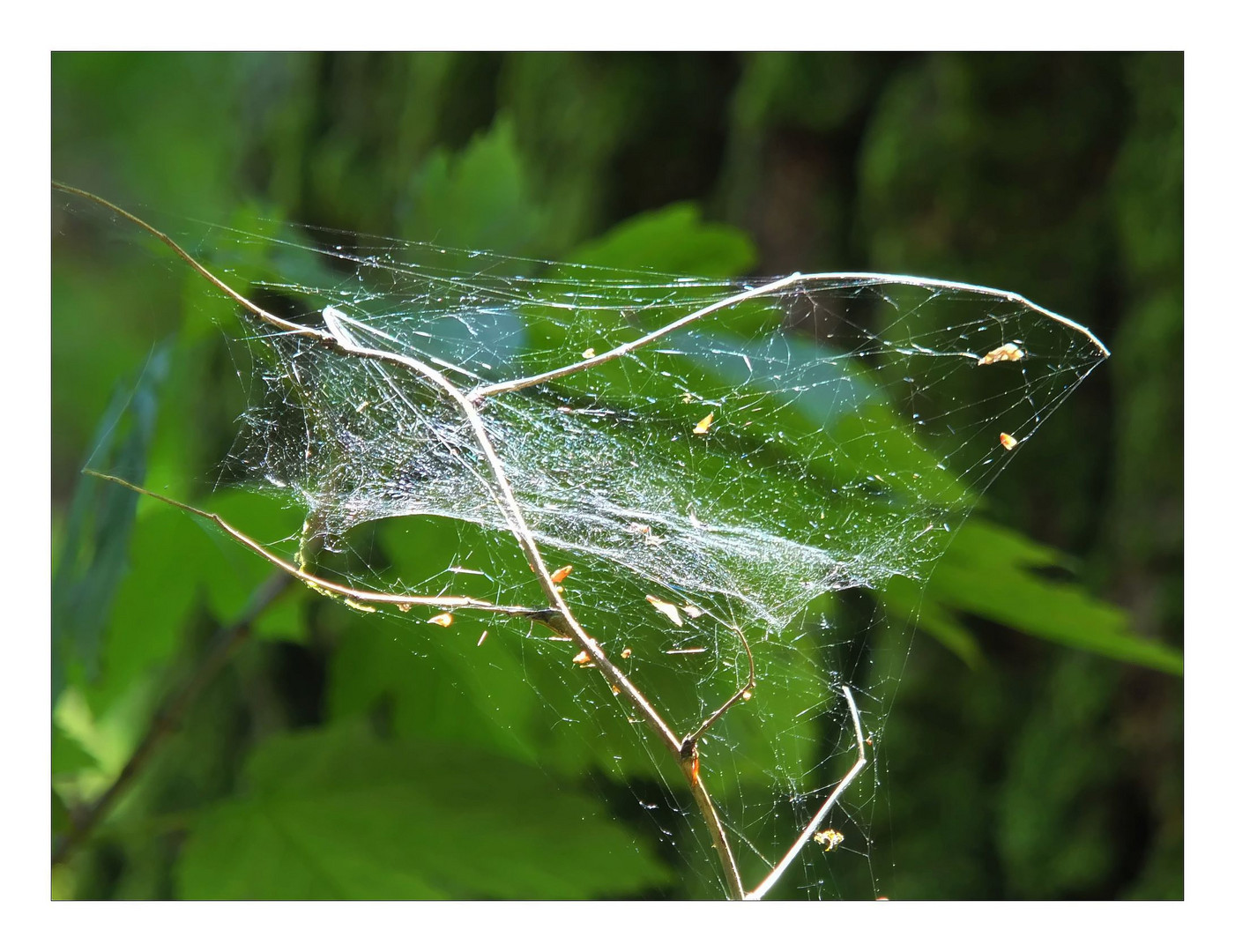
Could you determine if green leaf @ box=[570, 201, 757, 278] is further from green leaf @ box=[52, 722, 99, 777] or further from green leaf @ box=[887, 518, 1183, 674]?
green leaf @ box=[52, 722, 99, 777]

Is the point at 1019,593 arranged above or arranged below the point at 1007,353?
below

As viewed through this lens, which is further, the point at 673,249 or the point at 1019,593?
the point at 673,249

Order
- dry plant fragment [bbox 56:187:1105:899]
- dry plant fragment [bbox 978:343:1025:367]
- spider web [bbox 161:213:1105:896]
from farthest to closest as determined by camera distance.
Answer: spider web [bbox 161:213:1105:896], dry plant fragment [bbox 978:343:1025:367], dry plant fragment [bbox 56:187:1105:899]

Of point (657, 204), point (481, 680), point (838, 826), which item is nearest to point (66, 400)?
point (657, 204)

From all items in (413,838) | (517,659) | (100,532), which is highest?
(100,532)

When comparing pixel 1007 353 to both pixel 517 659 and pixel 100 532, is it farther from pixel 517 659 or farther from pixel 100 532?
pixel 100 532

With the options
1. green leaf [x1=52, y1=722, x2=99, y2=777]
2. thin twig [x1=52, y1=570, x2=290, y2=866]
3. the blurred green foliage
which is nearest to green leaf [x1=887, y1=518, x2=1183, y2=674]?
the blurred green foliage

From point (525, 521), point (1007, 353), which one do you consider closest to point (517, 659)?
point (525, 521)

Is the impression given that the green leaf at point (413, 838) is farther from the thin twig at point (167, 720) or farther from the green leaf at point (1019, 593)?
the green leaf at point (1019, 593)
